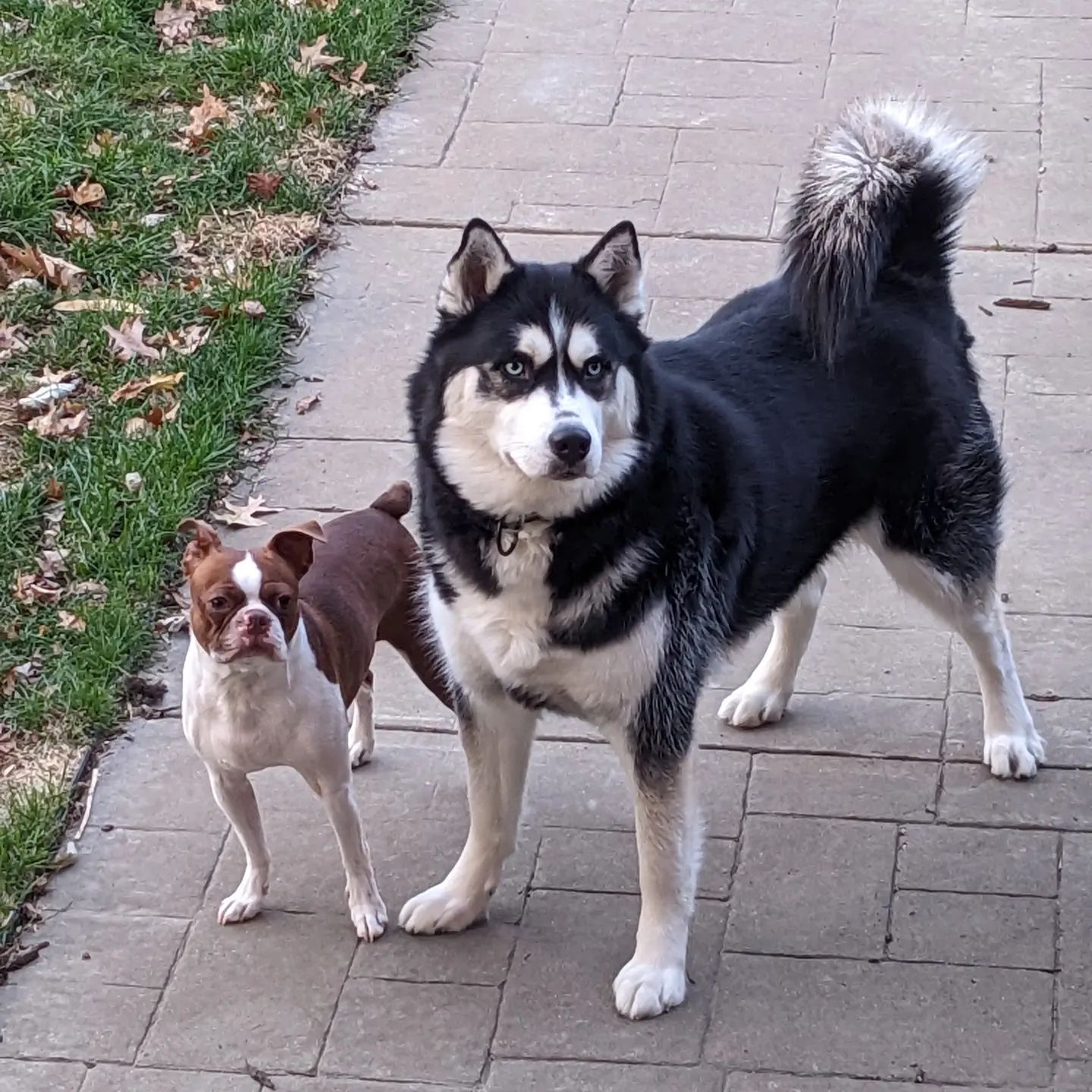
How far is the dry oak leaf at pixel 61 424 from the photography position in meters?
5.09

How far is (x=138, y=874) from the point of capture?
378cm

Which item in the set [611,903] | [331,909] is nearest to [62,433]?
[331,909]

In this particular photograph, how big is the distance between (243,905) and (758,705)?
4.14 ft

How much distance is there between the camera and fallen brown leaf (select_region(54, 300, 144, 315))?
219 inches

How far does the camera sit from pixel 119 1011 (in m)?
3.45

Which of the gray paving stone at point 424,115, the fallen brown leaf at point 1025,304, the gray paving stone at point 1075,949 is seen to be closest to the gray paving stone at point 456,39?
the gray paving stone at point 424,115

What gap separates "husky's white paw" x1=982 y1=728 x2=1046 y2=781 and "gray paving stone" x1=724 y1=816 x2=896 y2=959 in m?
0.31

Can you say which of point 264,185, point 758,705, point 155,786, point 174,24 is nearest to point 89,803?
point 155,786

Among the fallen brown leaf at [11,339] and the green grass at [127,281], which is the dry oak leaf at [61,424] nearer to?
the green grass at [127,281]

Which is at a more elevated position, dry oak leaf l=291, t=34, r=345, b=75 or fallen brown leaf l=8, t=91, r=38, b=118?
fallen brown leaf l=8, t=91, r=38, b=118

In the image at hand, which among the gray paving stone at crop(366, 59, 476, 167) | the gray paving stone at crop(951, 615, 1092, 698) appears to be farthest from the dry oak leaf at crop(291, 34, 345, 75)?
the gray paving stone at crop(951, 615, 1092, 698)

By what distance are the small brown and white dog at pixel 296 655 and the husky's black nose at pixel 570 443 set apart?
1.95ft

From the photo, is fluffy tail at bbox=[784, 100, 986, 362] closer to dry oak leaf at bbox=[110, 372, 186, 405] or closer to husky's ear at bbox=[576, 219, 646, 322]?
husky's ear at bbox=[576, 219, 646, 322]

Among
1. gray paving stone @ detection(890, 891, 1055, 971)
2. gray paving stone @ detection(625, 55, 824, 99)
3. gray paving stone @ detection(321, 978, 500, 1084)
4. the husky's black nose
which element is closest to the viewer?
the husky's black nose
